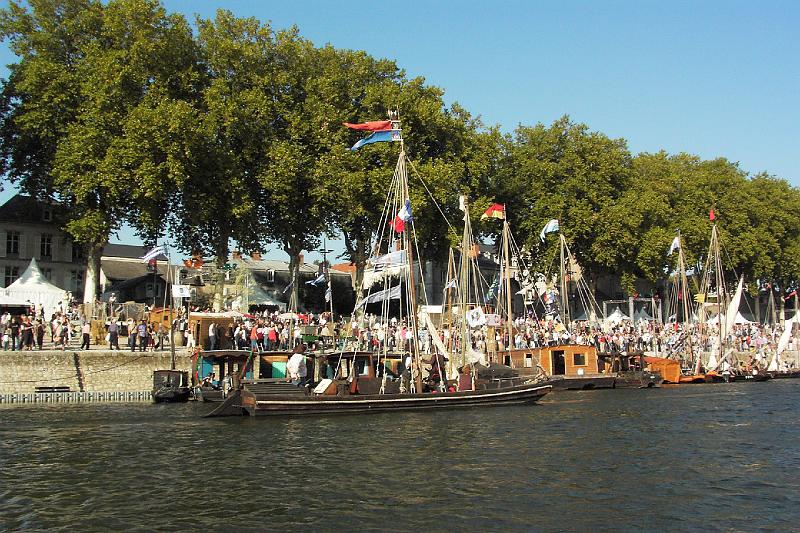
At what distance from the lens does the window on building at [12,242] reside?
72250 mm

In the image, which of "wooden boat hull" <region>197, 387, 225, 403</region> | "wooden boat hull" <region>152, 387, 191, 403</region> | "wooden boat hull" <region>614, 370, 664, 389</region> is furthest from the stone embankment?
"wooden boat hull" <region>614, 370, 664, 389</region>

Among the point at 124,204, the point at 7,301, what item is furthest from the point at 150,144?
the point at 7,301

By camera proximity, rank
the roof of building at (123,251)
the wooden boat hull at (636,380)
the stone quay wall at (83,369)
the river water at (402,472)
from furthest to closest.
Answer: the roof of building at (123,251)
the wooden boat hull at (636,380)
the stone quay wall at (83,369)
the river water at (402,472)

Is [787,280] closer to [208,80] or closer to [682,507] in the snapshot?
[208,80]

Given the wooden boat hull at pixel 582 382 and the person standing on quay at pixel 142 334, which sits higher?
the person standing on quay at pixel 142 334

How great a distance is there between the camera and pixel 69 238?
217ft

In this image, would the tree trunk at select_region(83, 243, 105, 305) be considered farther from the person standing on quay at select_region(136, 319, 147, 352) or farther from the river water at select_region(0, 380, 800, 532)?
the river water at select_region(0, 380, 800, 532)

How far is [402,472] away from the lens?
2391 centimetres

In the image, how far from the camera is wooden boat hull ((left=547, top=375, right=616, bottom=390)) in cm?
5404

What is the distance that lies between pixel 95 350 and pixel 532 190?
4208 centimetres

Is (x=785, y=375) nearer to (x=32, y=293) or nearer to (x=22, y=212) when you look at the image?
(x=32, y=293)

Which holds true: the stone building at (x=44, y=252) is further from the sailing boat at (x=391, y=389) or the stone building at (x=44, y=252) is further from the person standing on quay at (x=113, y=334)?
the sailing boat at (x=391, y=389)

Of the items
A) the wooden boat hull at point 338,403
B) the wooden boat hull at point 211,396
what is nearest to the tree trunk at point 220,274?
the wooden boat hull at point 211,396

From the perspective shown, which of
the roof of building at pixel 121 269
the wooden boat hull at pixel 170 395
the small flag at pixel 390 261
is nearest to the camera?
the small flag at pixel 390 261
